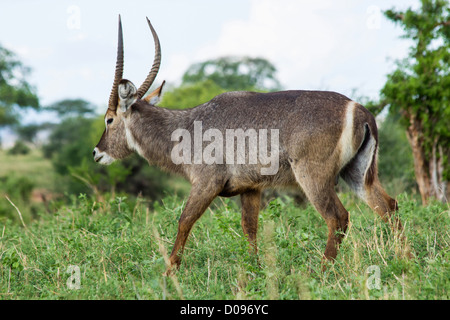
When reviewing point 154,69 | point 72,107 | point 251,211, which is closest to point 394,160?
point 251,211

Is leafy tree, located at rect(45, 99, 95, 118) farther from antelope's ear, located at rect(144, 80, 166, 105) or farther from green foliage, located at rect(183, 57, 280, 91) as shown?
antelope's ear, located at rect(144, 80, 166, 105)

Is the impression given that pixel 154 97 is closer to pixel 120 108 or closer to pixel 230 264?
pixel 120 108

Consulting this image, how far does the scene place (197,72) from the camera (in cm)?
4003

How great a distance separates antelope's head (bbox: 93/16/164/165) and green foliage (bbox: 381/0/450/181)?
4831 millimetres

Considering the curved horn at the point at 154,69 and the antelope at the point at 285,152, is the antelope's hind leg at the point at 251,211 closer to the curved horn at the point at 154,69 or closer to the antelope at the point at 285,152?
the antelope at the point at 285,152

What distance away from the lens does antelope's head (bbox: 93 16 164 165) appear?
5.27 metres

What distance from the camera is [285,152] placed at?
4.56 m

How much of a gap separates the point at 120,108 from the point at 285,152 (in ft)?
6.08

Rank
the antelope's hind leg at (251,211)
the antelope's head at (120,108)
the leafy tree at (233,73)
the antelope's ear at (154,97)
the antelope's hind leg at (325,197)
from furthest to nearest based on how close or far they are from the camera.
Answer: the leafy tree at (233,73) < the antelope's ear at (154,97) < the antelope's head at (120,108) < the antelope's hind leg at (251,211) < the antelope's hind leg at (325,197)

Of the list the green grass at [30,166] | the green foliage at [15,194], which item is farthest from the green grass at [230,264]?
the green grass at [30,166]

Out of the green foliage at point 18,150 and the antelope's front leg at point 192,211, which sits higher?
the green foliage at point 18,150

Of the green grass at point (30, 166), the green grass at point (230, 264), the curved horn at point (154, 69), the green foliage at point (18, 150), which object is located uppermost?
the green foliage at point (18, 150)

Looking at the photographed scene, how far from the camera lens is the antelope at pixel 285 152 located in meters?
4.45

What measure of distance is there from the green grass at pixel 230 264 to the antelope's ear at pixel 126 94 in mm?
1236
